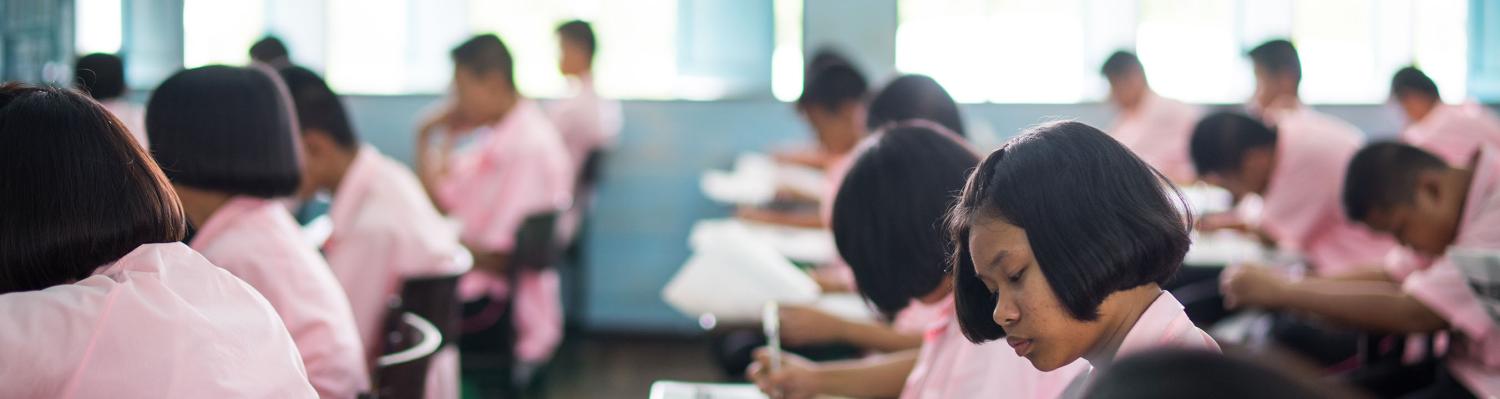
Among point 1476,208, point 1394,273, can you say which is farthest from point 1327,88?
point 1476,208

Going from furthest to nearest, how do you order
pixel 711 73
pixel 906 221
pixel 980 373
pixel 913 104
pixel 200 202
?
pixel 711 73 < pixel 913 104 < pixel 200 202 < pixel 906 221 < pixel 980 373

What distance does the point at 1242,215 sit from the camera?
12.7 feet

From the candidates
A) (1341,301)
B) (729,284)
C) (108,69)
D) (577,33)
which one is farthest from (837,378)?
(577,33)

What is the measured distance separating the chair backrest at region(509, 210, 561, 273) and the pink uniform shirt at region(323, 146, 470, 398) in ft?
2.59

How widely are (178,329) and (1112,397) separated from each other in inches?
29.9

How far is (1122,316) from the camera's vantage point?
1050 millimetres

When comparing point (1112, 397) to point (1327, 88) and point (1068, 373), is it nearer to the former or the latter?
point (1068, 373)

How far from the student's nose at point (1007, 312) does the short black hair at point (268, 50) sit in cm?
375

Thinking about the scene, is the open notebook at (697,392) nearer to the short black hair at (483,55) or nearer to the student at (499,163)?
the student at (499,163)

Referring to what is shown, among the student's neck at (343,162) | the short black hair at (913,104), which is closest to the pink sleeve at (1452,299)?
the short black hair at (913,104)

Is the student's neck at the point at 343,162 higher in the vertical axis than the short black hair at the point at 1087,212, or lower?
lower

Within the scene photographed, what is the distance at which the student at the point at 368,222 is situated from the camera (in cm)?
214

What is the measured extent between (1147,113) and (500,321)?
2590 mm

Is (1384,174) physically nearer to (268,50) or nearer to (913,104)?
(913,104)
